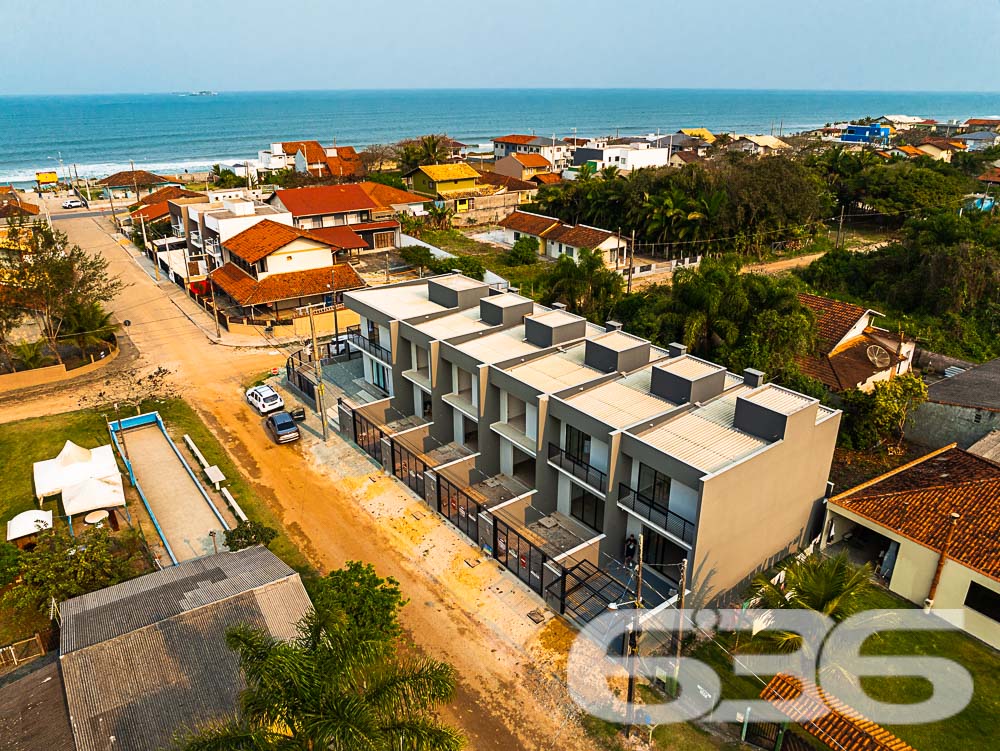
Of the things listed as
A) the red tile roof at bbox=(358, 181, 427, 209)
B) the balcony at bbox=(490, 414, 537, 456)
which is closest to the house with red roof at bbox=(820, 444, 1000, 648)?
the balcony at bbox=(490, 414, 537, 456)

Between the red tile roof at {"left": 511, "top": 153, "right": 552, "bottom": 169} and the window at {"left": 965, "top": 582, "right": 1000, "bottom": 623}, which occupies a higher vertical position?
the red tile roof at {"left": 511, "top": 153, "right": 552, "bottom": 169}

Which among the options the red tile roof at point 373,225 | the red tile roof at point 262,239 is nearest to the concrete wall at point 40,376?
the red tile roof at point 262,239

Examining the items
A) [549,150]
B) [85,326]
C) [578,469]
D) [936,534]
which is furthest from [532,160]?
[936,534]

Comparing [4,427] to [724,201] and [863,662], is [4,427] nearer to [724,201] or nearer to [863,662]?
[863,662]

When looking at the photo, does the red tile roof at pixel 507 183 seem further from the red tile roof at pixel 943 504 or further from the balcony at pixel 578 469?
the red tile roof at pixel 943 504

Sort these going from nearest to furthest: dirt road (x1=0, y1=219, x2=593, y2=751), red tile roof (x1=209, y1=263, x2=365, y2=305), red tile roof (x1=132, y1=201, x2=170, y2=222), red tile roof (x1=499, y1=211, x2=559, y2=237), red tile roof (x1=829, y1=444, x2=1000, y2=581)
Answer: dirt road (x1=0, y1=219, x2=593, y2=751)
red tile roof (x1=829, y1=444, x2=1000, y2=581)
red tile roof (x1=209, y1=263, x2=365, y2=305)
red tile roof (x1=499, y1=211, x2=559, y2=237)
red tile roof (x1=132, y1=201, x2=170, y2=222)

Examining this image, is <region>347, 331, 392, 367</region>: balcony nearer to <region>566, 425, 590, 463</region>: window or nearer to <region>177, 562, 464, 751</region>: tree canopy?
<region>566, 425, 590, 463</region>: window

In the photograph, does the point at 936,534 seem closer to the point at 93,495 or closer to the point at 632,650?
the point at 632,650
